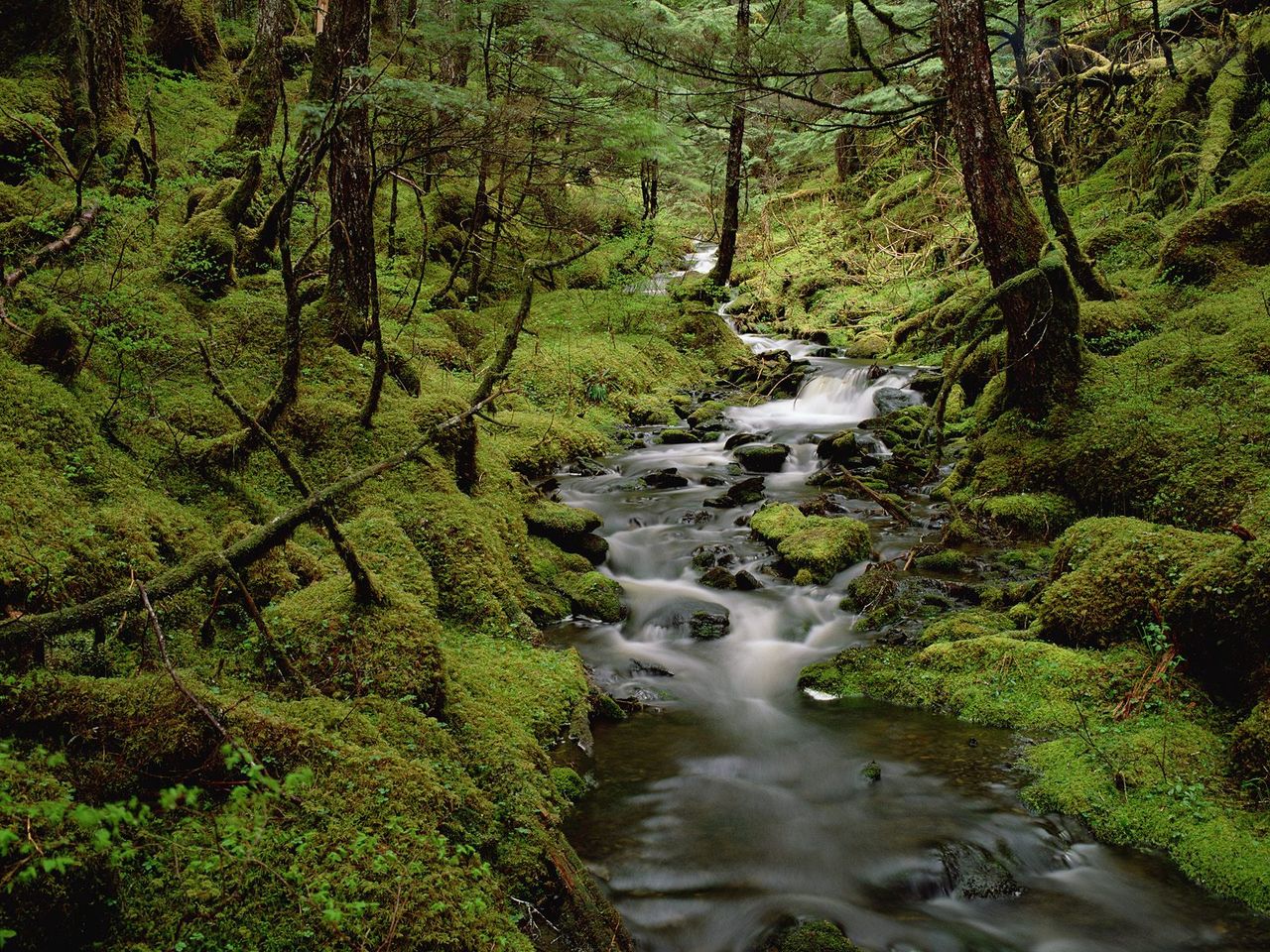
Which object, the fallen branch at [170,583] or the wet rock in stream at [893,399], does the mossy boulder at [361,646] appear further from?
the wet rock in stream at [893,399]

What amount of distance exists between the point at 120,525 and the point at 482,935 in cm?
288

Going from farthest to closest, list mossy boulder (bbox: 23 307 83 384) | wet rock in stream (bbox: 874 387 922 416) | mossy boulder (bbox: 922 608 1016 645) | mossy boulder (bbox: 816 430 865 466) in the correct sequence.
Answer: wet rock in stream (bbox: 874 387 922 416), mossy boulder (bbox: 816 430 865 466), mossy boulder (bbox: 922 608 1016 645), mossy boulder (bbox: 23 307 83 384)

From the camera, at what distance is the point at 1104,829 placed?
4.11m

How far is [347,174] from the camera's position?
265 inches

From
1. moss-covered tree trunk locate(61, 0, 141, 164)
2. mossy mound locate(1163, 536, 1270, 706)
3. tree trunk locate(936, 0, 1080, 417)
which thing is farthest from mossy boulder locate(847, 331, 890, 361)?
moss-covered tree trunk locate(61, 0, 141, 164)

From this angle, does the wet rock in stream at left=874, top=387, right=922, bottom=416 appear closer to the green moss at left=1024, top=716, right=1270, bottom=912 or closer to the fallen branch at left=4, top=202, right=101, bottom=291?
the green moss at left=1024, top=716, right=1270, bottom=912

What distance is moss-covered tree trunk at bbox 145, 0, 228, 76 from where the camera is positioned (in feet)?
48.1

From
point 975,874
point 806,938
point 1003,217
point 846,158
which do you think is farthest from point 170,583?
point 846,158

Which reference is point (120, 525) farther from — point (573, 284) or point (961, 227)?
point (961, 227)

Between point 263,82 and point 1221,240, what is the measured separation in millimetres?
13063

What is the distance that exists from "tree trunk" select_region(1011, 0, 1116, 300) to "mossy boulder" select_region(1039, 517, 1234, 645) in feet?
16.1

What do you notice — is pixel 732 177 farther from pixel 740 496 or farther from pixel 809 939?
pixel 809 939

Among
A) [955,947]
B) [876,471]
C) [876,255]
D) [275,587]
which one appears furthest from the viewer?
[876,255]

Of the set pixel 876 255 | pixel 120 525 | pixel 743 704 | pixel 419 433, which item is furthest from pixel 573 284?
pixel 120 525
